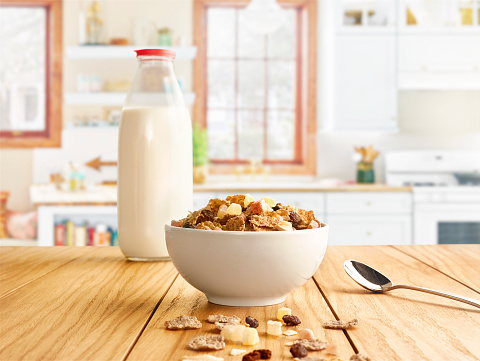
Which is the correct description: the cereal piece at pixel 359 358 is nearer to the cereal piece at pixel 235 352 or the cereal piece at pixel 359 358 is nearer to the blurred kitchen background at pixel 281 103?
the cereal piece at pixel 235 352

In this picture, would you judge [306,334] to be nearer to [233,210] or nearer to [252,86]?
[233,210]

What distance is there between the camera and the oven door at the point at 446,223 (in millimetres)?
3510

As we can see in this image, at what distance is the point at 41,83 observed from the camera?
13.9 feet

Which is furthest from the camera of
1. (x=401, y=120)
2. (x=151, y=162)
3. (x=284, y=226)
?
(x=401, y=120)

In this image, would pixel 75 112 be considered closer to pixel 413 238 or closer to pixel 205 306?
pixel 413 238

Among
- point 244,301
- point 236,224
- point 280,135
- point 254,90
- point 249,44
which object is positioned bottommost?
point 244,301

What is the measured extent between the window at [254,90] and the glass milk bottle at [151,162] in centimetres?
324

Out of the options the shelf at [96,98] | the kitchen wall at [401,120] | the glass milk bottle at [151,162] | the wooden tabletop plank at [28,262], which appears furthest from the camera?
the kitchen wall at [401,120]

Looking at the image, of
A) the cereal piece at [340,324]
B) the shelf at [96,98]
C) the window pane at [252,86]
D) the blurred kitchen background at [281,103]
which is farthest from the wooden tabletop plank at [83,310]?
the window pane at [252,86]

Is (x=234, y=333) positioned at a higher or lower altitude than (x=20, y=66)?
lower

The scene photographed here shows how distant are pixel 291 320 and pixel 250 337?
0.08 metres

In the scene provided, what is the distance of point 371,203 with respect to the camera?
139 inches

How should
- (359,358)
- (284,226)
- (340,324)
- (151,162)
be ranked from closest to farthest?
(359,358) < (340,324) < (284,226) < (151,162)

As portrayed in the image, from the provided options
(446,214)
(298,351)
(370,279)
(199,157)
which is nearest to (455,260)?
(370,279)
